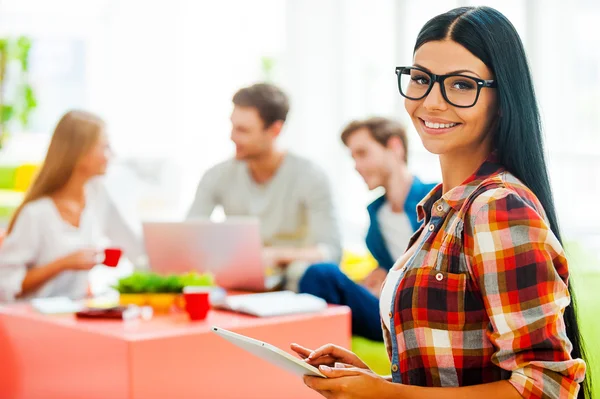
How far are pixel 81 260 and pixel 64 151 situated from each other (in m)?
0.52

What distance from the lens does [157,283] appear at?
9.28 ft

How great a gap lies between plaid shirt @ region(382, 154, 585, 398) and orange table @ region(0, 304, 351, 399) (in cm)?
105

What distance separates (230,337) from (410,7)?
19.3 feet

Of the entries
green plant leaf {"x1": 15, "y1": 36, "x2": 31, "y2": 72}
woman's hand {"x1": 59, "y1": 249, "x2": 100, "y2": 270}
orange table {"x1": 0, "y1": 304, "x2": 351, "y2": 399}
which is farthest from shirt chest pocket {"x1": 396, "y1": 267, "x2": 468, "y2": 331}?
green plant leaf {"x1": 15, "y1": 36, "x2": 31, "y2": 72}

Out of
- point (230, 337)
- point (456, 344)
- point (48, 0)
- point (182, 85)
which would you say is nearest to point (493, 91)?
point (456, 344)

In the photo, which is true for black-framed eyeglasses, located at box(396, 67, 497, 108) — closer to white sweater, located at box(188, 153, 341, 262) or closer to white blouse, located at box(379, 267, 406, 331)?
white blouse, located at box(379, 267, 406, 331)

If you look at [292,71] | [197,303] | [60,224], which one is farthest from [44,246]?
[292,71]

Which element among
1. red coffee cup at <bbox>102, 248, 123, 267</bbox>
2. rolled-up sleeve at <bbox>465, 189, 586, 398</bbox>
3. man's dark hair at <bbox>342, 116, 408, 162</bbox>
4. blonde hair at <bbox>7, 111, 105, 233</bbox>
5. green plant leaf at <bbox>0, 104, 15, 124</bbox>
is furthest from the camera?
green plant leaf at <bbox>0, 104, 15, 124</bbox>

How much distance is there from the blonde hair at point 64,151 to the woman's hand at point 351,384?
7.51 ft

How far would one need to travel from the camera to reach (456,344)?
1345mm

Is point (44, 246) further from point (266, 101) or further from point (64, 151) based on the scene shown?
point (266, 101)

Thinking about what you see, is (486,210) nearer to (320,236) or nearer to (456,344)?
(456,344)

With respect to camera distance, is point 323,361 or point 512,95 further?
point 323,361

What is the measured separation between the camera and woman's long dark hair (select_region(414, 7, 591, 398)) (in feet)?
4.50
